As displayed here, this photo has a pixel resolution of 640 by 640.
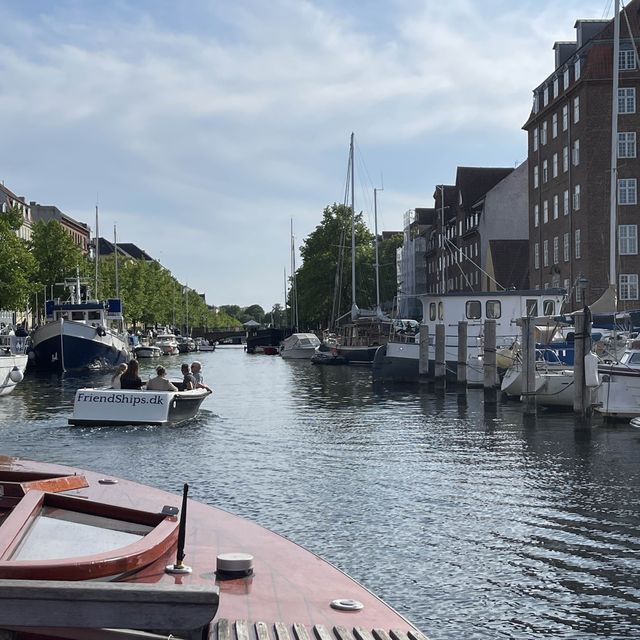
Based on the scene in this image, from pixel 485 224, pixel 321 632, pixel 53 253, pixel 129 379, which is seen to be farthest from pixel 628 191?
pixel 321 632

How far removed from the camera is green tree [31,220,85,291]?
7725 centimetres

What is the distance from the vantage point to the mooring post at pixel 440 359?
3822 cm

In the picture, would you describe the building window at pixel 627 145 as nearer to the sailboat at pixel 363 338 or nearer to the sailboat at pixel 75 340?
the sailboat at pixel 363 338

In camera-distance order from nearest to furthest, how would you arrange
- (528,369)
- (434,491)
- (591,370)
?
(434,491) < (591,370) < (528,369)

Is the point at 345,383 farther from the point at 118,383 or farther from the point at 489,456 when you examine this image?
the point at 489,456

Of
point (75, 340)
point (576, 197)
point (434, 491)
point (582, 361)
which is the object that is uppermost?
point (576, 197)

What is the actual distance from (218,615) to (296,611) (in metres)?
0.40

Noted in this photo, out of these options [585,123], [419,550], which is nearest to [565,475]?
[419,550]

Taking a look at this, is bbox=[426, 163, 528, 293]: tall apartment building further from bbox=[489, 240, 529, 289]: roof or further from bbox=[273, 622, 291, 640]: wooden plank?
bbox=[273, 622, 291, 640]: wooden plank

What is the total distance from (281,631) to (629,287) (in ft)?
191

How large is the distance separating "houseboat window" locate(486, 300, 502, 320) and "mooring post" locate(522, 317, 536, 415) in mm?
14839

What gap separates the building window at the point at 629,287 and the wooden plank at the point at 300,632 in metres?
57.5

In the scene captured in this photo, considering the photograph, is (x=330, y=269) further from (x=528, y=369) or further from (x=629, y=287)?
(x=528, y=369)

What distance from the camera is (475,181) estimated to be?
93.2 metres
